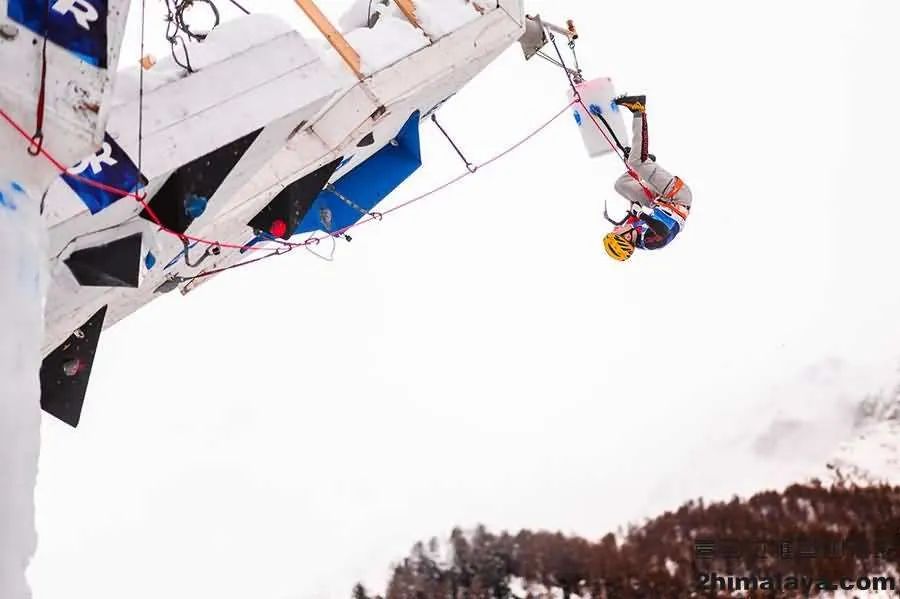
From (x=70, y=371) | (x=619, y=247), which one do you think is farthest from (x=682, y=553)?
(x=70, y=371)

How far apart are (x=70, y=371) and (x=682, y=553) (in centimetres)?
1810

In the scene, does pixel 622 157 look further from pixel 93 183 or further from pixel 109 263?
pixel 93 183

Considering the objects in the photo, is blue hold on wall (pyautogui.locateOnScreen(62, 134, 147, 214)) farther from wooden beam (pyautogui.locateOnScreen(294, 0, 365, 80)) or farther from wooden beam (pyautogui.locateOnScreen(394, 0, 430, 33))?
wooden beam (pyautogui.locateOnScreen(394, 0, 430, 33))

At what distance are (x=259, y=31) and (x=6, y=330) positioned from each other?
3.11 metres

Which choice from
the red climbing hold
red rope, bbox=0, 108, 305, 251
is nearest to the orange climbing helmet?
the red climbing hold

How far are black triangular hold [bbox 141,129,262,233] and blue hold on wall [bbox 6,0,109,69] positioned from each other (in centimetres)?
164

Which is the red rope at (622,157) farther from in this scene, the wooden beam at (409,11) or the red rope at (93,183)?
the red rope at (93,183)

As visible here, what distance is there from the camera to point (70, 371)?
21.8 feet

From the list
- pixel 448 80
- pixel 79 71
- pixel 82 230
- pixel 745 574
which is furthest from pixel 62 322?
pixel 745 574

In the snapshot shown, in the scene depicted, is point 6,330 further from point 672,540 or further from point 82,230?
point 672,540

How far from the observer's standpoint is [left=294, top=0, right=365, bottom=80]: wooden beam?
605cm

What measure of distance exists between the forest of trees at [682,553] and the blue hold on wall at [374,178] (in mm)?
13744

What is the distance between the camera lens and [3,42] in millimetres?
3322

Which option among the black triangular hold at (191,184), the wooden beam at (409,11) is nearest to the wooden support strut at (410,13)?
the wooden beam at (409,11)
